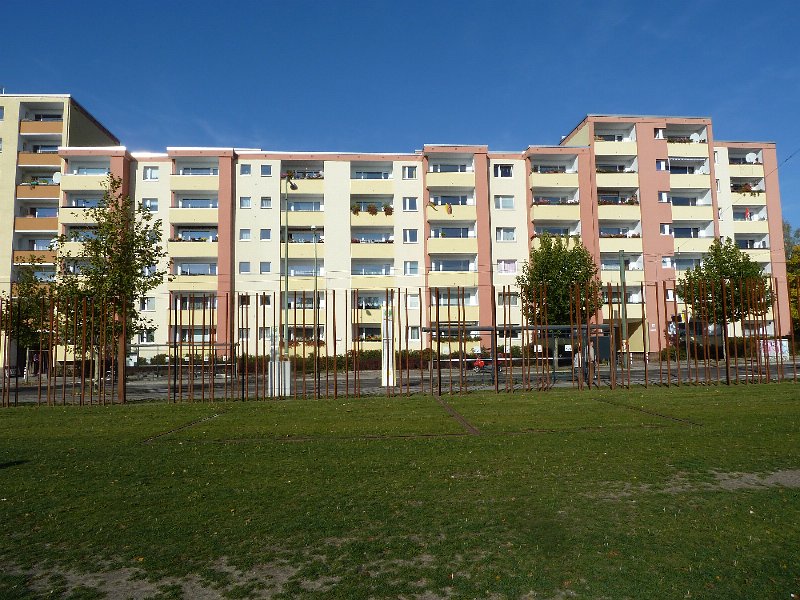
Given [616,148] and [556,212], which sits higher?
[616,148]

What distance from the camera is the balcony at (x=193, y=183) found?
167ft

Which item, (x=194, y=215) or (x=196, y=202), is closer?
(x=194, y=215)

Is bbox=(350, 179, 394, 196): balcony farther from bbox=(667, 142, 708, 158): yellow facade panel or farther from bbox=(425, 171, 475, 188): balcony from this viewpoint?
bbox=(667, 142, 708, 158): yellow facade panel

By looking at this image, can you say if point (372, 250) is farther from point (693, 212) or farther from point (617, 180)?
point (693, 212)

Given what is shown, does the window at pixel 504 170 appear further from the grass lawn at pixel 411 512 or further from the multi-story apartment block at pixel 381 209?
the grass lawn at pixel 411 512

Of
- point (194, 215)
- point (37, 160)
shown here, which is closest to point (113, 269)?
point (194, 215)

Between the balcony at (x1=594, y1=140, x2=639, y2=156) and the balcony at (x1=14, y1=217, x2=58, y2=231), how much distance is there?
43.3 metres

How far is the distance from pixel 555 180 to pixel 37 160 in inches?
1615

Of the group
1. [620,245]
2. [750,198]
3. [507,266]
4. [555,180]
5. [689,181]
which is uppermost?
[555,180]

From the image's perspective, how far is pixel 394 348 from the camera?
67.8ft

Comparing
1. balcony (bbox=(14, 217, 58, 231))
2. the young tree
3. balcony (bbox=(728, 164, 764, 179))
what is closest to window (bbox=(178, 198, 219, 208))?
balcony (bbox=(14, 217, 58, 231))

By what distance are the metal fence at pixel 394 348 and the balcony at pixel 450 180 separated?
28.3 ft

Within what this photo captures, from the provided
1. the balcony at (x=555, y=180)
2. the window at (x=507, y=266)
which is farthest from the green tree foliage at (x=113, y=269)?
the balcony at (x=555, y=180)

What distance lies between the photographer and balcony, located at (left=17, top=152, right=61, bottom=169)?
5238 cm
